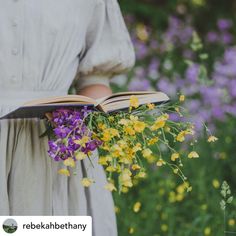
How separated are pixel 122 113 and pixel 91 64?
1.15 feet

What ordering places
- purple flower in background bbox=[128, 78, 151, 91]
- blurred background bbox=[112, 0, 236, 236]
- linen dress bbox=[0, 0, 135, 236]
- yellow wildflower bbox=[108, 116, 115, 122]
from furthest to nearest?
1. purple flower in background bbox=[128, 78, 151, 91]
2. blurred background bbox=[112, 0, 236, 236]
3. linen dress bbox=[0, 0, 135, 236]
4. yellow wildflower bbox=[108, 116, 115, 122]

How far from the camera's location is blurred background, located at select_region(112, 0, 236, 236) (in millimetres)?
3750

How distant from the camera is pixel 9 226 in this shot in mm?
2238

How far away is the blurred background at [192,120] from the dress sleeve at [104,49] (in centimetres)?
50

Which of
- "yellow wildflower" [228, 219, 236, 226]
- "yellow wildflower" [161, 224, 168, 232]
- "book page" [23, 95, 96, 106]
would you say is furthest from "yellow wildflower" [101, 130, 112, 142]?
"yellow wildflower" [161, 224, 168, 232]

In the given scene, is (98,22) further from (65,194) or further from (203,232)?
(203,232)

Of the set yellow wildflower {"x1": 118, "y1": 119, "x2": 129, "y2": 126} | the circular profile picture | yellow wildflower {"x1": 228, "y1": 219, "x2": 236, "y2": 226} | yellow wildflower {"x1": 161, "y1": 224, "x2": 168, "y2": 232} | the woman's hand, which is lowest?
yellow wildflower {"x1": 161, "y1": 224, "x2": 168, "y2": 232}

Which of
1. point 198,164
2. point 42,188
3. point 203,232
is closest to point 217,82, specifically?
point 198,164

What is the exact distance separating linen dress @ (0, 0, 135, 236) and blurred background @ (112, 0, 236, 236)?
0.38 meters

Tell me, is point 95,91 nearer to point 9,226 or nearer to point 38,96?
point 38,96

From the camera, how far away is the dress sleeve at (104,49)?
8.48 ft

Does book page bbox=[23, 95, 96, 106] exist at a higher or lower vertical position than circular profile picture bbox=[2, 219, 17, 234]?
higher

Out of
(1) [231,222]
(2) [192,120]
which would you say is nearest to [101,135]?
(1) [231,222]

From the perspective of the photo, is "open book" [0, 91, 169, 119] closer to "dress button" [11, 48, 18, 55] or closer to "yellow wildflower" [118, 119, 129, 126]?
"yellow wildflower" [118, 119, 129, 126]
